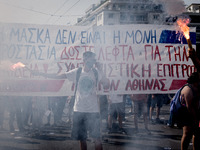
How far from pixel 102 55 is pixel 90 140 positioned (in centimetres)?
228

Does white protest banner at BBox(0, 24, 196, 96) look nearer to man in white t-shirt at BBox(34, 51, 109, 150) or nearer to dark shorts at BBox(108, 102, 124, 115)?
man in white t-shirt at BBox(34, 51, 109, 150)

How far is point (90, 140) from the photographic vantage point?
6.23 m

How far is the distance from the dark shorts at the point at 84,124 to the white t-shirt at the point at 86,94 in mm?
87

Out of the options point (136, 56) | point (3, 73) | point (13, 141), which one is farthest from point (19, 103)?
point (136, 56)

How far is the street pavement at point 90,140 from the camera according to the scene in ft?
18.2

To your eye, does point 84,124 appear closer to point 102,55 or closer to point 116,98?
point 102,55

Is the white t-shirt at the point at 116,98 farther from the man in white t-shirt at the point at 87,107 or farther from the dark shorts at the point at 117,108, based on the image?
the man in white t-shirt at the point at 87,107

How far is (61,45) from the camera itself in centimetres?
511

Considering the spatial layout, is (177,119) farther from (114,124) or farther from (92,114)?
(114,124)

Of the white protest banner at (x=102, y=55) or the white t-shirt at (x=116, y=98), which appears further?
the white t-shirt at (x=116, y=98)

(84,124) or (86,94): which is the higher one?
(86,94)

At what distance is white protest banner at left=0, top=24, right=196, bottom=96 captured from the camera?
16.3 ft

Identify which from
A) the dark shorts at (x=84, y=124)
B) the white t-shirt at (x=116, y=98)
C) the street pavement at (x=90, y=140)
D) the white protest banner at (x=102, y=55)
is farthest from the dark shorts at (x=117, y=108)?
the dark shorts at (x=84, y=124)

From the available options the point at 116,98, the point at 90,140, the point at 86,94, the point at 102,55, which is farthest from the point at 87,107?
the point at 116,98
